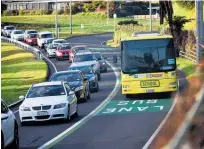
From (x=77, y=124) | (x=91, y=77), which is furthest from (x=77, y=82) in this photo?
(x=77, y=124)

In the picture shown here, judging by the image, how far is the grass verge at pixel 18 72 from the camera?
36.5 metres

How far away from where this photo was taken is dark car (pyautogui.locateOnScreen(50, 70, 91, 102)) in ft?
91.0

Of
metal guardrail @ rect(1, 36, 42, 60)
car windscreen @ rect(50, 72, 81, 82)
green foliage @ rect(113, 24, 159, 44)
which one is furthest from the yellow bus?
green foliage @ rect(113, 24, 159, 44)

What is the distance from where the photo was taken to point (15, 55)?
211ft

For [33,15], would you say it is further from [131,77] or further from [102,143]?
[102,143]

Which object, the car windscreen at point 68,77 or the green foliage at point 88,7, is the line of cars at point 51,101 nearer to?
the car windscreen at point 68,77

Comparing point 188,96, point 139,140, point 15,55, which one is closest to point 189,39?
point 15,55

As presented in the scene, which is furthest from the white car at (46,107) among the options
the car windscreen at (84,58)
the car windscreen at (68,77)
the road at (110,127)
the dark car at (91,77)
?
the car windscreen at (84,58)

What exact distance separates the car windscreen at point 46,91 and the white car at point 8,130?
22.3 feet

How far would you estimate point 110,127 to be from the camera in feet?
60.7

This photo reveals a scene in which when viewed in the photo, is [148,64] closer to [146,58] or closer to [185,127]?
[146,58]

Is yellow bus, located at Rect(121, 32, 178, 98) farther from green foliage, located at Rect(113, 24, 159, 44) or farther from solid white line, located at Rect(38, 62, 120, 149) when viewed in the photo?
green foliage, located at Rect(113, 24, 159, 44)

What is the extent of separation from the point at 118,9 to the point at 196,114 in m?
125

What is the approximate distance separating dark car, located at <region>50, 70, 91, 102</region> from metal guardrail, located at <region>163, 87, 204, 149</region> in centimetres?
2480
